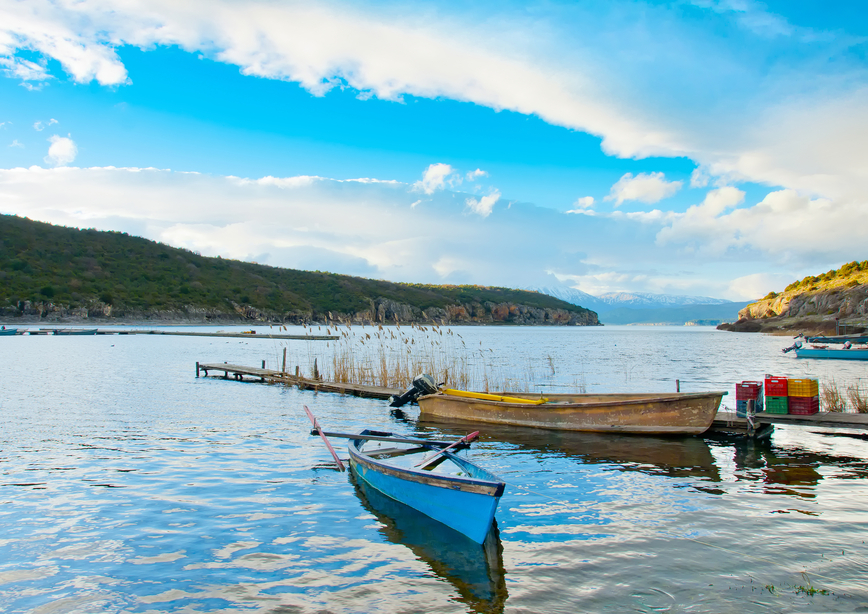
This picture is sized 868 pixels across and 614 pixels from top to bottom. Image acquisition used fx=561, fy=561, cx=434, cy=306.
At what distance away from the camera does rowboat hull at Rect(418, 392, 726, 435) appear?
48.5 feet

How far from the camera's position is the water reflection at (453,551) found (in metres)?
6.54

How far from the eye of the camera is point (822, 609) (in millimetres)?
6086

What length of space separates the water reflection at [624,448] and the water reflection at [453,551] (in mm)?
5608

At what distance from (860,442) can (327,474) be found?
1391 centimetres

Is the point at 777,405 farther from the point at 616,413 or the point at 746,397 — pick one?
the point at 616,413

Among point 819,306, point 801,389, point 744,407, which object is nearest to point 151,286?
point 744,407

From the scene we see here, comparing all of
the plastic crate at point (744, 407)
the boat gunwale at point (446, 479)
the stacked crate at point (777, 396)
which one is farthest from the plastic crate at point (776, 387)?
the boat gunwale at point (446, 479)

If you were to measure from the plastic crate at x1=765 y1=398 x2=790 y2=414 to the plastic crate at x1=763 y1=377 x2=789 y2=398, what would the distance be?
0.40ft

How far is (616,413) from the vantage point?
15.5 meters

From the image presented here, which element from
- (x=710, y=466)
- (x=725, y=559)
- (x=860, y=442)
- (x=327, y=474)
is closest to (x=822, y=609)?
(x=725, y=559)

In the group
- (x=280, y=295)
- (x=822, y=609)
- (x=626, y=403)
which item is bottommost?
(x=822, y=609)

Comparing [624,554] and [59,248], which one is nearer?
[624,554]

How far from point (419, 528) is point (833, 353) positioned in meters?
55.0

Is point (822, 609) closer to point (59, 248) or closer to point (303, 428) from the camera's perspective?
point (303, 428)
